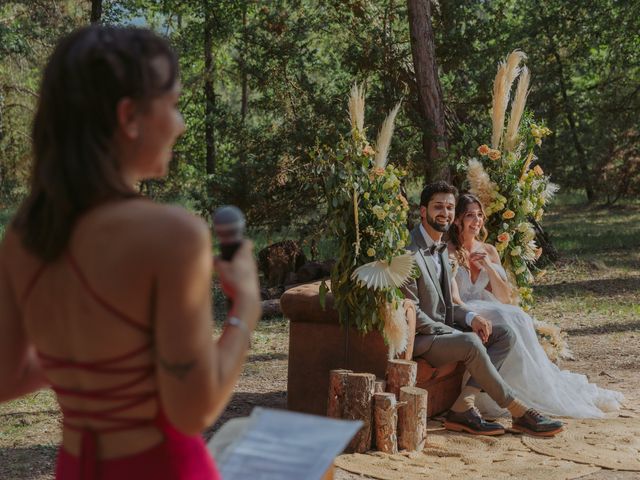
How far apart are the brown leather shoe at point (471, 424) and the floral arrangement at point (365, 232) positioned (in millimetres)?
753

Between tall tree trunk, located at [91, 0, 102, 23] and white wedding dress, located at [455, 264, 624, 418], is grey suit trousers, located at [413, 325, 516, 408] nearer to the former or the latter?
white wedding dress, located at [455, 264, 624, 418]

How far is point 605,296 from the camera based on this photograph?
40.1ft

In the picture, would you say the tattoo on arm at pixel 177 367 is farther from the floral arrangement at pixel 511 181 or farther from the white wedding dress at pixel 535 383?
the floral arrangement at pixel 511 181

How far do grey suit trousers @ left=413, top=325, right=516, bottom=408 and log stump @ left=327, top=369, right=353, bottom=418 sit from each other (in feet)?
2.80

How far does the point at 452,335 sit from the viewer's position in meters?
6.40

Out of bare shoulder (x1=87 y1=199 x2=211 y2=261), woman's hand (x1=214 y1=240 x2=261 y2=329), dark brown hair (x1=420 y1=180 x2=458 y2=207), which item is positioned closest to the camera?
bare shoulder (x1=87 y1=199 x2=211 y2=261)

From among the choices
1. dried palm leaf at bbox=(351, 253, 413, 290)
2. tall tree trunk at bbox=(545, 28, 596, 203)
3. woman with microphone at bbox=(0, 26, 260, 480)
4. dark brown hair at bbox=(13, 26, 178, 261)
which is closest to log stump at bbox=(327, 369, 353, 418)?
dried palm leaf at bbox=(351, 253, 413, 290)

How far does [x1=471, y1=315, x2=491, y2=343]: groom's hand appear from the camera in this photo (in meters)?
6.69

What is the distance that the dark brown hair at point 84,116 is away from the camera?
1522mm

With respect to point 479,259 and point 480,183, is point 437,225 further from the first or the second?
point 480,183

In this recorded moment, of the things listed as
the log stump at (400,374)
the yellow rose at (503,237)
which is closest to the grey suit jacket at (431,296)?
the log stump at (400,374)

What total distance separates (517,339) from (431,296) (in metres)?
0.80

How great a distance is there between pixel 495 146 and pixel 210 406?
6.63 metres

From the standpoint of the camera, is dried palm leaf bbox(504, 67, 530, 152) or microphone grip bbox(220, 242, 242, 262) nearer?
microphone grip bbox(220, 242, 242, 262)
